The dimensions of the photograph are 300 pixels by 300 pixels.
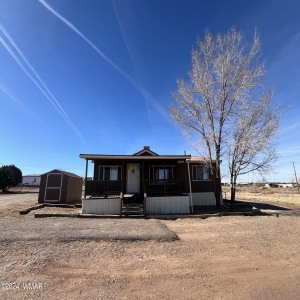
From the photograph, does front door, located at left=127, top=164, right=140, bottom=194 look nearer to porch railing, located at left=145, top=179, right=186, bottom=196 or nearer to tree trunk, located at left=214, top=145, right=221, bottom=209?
porch railing, located at left=145, top=179, right=186, bottom=196

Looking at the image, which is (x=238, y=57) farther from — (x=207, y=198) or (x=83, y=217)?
(x=83, y=217)

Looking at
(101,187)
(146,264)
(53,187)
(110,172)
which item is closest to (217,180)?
(110,172)

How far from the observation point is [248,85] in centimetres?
1295

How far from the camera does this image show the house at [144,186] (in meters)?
11.2

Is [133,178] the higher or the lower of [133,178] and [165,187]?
the higher

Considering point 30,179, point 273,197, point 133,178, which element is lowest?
point 273,197

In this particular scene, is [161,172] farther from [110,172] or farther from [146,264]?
[146,264]

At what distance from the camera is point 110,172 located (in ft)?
45.8

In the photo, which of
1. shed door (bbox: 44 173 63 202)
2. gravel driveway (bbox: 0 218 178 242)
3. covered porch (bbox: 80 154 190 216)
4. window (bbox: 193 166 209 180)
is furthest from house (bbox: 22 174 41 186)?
gravel driveway (bbox: 0 218 178 242)

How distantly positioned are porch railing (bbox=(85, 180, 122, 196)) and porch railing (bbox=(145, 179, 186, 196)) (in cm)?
184

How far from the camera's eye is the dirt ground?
11.0 ft

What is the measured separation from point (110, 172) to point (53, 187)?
5.77 meters

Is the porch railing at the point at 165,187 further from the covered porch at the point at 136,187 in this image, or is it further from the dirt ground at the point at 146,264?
the dirt ground at the point at 146,264

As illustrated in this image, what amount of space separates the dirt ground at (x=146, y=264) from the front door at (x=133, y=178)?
6.55m
